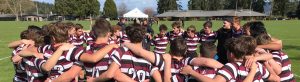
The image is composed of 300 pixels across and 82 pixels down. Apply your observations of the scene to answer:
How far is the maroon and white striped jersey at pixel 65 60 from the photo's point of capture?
16.9ft

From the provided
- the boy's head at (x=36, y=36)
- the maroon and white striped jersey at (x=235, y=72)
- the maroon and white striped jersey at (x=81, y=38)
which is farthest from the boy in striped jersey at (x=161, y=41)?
the maroon and white striped jersey at (x=235, y=72)

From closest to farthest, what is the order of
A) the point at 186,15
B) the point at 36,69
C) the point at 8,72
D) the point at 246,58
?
the point at 246,58 → the point at 36,69 → the point at 8,72 → the point at 186,15

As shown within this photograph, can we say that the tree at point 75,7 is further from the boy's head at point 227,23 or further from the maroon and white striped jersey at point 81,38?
the boy's head at point 227,23

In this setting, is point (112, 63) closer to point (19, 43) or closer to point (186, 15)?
point (19, 43)

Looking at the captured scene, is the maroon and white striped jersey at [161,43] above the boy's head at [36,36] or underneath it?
underneath

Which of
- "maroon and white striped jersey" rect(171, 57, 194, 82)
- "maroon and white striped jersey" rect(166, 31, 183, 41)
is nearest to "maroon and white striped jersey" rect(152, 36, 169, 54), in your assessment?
"maroon and white striped jersey" rect(166, 31, 183, 41)

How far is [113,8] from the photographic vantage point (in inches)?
5807

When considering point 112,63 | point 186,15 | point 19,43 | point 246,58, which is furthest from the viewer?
point 186,15

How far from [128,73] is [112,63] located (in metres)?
0.28

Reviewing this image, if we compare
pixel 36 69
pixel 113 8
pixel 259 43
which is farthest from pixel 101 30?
pixel 113 8

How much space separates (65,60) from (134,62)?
85 centimetres

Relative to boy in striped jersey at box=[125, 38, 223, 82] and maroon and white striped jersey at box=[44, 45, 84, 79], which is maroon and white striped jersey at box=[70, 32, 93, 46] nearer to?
boy in striped jersey at box=[125, 38, 223, 82]

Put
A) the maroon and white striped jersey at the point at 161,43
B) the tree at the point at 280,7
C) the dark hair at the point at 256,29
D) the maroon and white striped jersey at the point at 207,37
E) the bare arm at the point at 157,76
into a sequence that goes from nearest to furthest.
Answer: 1. the bare arm at the point at 157,76
2. the dark hair at the point at 256,29
3. the maroon and white striped jersey at the point at 207,37
4. the maroon and white striped jersey at the point at 161,43
5. the tree at the point at 280,7

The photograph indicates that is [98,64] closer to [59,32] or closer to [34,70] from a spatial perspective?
[59,32]
